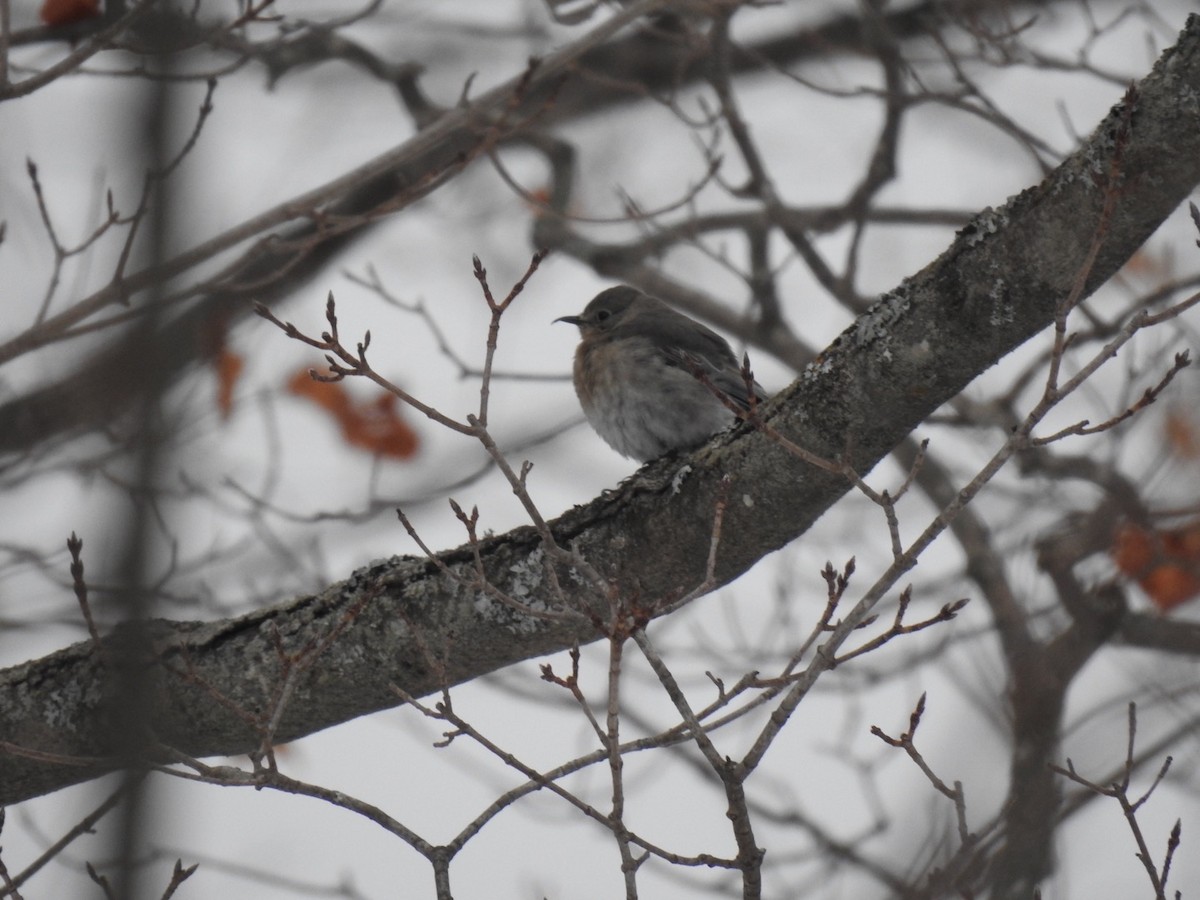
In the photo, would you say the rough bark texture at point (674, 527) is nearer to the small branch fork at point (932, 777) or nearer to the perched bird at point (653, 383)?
the small branch fork at point (932, 777)

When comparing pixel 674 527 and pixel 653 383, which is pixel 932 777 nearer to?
pixel 674 527

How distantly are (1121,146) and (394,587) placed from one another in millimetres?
2330

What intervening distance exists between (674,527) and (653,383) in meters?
2.38

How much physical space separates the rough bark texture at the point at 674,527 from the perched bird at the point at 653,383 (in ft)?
6.21

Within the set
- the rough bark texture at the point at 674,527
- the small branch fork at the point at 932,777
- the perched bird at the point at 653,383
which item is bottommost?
the small branch fork at the point at 932,777

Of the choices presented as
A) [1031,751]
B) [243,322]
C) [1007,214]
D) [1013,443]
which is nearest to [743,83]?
[243,322]

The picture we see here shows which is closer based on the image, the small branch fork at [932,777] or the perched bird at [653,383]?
the small branch fork at [932,777]

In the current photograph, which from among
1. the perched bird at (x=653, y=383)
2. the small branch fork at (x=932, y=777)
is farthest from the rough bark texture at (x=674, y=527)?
the perched bird at (x=653, y=383)

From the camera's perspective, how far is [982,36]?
245 inches

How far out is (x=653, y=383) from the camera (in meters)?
6.23

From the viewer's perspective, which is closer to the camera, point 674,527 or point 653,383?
point 674,527

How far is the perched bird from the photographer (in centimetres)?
614

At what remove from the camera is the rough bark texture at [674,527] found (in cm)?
320

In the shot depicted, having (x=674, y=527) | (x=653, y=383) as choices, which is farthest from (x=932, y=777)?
(x=653, y=383)
